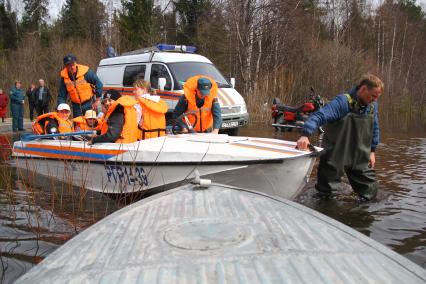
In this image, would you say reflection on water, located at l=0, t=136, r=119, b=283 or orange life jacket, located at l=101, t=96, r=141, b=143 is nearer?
reflection on water, located at l=0, t=136, r=119, b=283

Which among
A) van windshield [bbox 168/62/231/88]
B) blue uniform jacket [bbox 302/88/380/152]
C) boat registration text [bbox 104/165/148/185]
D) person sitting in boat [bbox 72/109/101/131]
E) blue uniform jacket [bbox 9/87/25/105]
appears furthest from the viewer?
blue uniform jacket [bbox 9/87/25/105]

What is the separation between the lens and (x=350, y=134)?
16.6ft

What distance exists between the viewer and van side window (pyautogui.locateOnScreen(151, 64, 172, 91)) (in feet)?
35.4

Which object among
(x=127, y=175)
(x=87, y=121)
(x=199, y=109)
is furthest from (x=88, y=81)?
(x=127, y=175)

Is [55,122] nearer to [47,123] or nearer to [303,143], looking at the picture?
[47,123]

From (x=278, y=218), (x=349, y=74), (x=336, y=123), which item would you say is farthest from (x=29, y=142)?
(x=349, y=74)

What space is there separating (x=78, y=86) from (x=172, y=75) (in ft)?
11.5

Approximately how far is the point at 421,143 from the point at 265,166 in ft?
29.3

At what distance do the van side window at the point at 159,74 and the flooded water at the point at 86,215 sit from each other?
15.6 feet

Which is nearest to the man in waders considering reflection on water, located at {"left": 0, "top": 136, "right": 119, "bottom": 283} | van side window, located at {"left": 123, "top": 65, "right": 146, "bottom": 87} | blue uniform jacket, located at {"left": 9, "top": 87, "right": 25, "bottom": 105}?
reflection on water, located at {"left": 0, "top": 136, "right": 119, "bottom": 283}

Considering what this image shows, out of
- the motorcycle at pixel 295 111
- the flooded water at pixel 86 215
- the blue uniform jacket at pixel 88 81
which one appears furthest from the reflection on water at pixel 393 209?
the blue uniform jacket at pixel 88 81

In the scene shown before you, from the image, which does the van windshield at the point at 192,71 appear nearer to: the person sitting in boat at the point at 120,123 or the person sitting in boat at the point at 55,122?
the person sitting in boat at the point at 55,122

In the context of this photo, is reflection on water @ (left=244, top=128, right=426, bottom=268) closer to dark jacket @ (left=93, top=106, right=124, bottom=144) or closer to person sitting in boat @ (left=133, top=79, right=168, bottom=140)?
person sitting in boat @ (left=133, top=79, right=168, bottom=140)

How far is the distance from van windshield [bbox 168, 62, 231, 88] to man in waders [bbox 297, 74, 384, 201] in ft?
20.1
